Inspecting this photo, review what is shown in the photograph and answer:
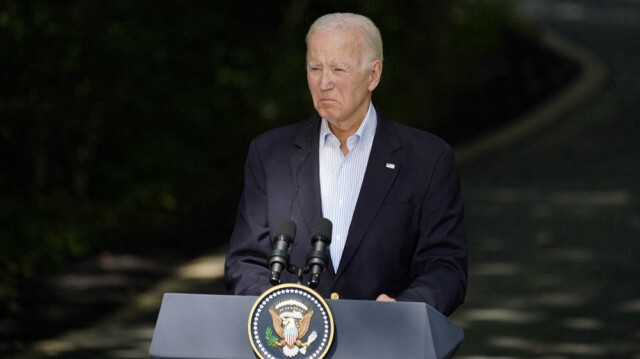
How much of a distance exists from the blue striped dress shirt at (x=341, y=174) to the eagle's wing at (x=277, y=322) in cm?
68

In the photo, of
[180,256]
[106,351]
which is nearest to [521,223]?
[180,256]

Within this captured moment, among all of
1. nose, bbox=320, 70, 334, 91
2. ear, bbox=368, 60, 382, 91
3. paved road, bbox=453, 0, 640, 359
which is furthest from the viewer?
paved road, bbox=453, 0, 640, 359

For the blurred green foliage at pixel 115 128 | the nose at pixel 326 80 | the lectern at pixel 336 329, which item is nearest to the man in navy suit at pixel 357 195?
the nose at pixel 326 80

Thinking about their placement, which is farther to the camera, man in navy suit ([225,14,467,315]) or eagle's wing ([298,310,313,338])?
man in navy suit ([225,14,467,315])

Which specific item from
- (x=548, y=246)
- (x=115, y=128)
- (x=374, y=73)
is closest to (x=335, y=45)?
(x=374, y=73)

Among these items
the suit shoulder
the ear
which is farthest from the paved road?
the ear

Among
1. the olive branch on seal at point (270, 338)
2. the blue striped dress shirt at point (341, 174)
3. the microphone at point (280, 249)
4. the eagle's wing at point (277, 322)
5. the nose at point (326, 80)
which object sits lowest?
the olive branch on seal at point (270, 338)

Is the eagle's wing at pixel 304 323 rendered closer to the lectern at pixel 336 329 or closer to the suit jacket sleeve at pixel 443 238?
the lectern at pixel 336 329

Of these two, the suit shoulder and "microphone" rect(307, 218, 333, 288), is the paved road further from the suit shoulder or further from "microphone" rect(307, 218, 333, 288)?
→ "microphone" rect(307, 218, 333, 288)

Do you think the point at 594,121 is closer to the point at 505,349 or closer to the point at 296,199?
the point at 505,349

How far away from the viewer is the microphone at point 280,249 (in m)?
4.43

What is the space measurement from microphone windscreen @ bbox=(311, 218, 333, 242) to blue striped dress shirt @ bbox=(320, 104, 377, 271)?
45 cm

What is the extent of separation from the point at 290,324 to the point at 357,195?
2.64 feet

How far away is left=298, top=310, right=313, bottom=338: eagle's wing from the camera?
4352mm
